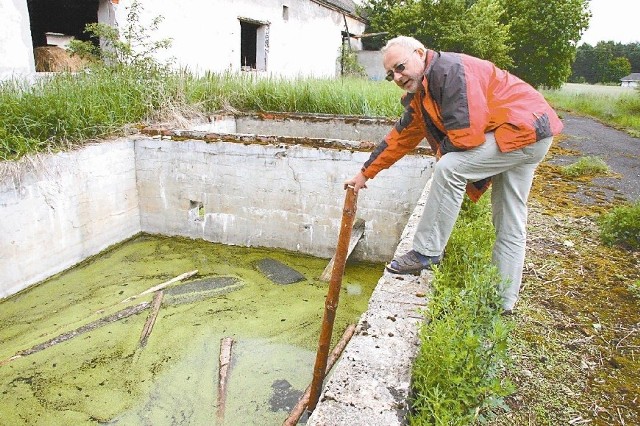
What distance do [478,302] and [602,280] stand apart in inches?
55.9

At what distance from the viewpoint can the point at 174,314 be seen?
368cm

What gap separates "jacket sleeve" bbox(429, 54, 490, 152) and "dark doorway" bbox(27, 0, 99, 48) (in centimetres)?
807

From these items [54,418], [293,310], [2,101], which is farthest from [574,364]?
[2,101]

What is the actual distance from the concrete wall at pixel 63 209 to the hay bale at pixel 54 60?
2451 mm

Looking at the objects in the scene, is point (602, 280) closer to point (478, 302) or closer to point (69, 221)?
point (478, 302)

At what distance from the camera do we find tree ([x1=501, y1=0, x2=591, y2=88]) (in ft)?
64.3

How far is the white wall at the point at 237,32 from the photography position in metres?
7.89

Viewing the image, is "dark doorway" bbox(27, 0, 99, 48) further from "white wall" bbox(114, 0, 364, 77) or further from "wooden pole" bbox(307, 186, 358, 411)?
"wooden pole" bbox(307, 186, 358, 411)

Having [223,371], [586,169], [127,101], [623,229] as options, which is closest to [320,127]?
[127,101]

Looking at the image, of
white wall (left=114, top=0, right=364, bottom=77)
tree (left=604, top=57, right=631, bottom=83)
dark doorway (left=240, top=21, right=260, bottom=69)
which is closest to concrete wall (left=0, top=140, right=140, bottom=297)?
white wall (left=114, top=0, right=364, bottom=77)

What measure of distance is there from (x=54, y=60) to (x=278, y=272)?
4.70 metres

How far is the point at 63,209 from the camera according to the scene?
419cm

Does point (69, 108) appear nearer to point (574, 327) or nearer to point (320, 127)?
point (320, 127)

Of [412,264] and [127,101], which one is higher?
[127,101]
